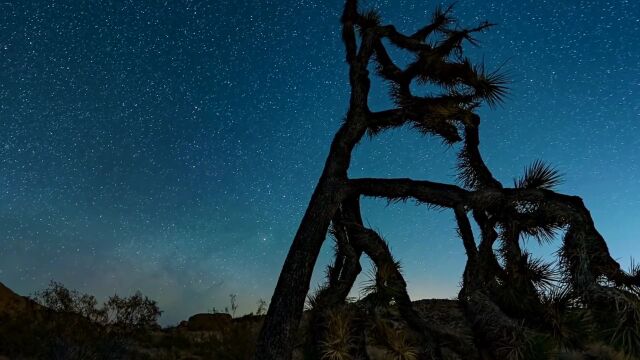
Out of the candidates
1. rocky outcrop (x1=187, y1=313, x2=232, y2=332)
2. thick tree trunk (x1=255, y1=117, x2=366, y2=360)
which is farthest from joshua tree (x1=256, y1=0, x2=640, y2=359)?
rocky outcrop (x1=187, y1=313, x2=232, y2=332)

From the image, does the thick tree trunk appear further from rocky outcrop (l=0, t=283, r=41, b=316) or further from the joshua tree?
rocky outcrop (l=0, t=283, r=41, b=316)

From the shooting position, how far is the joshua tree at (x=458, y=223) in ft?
15.5

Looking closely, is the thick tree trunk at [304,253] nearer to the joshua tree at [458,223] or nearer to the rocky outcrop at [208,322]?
the joshua tree at [458,223]

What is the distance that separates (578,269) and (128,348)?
8292mm

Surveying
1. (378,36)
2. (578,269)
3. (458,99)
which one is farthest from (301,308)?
(378,36)

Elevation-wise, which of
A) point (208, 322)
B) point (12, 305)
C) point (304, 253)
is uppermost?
point (12, 305)

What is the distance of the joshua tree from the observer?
473cm

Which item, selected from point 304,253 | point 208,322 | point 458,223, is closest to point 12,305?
point 208,322

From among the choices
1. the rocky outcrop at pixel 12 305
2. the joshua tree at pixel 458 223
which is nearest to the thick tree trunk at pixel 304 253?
the joshua tree at pixel 458 223

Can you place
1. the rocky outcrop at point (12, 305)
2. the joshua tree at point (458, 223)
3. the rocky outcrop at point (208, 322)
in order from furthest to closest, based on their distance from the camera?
the rocky outcrop at point (208, 322), the rocky outcrop at point (12, 305), the joshua tree at point (458, 223)

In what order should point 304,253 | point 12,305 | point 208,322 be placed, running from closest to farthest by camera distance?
point 304,253
point 12,305
point 208,322

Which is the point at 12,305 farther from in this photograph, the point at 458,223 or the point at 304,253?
the point at 458,223

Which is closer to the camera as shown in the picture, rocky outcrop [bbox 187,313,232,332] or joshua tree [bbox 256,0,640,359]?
joshua tree [bbox 256,0,640,359]

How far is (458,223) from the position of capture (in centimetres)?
586
